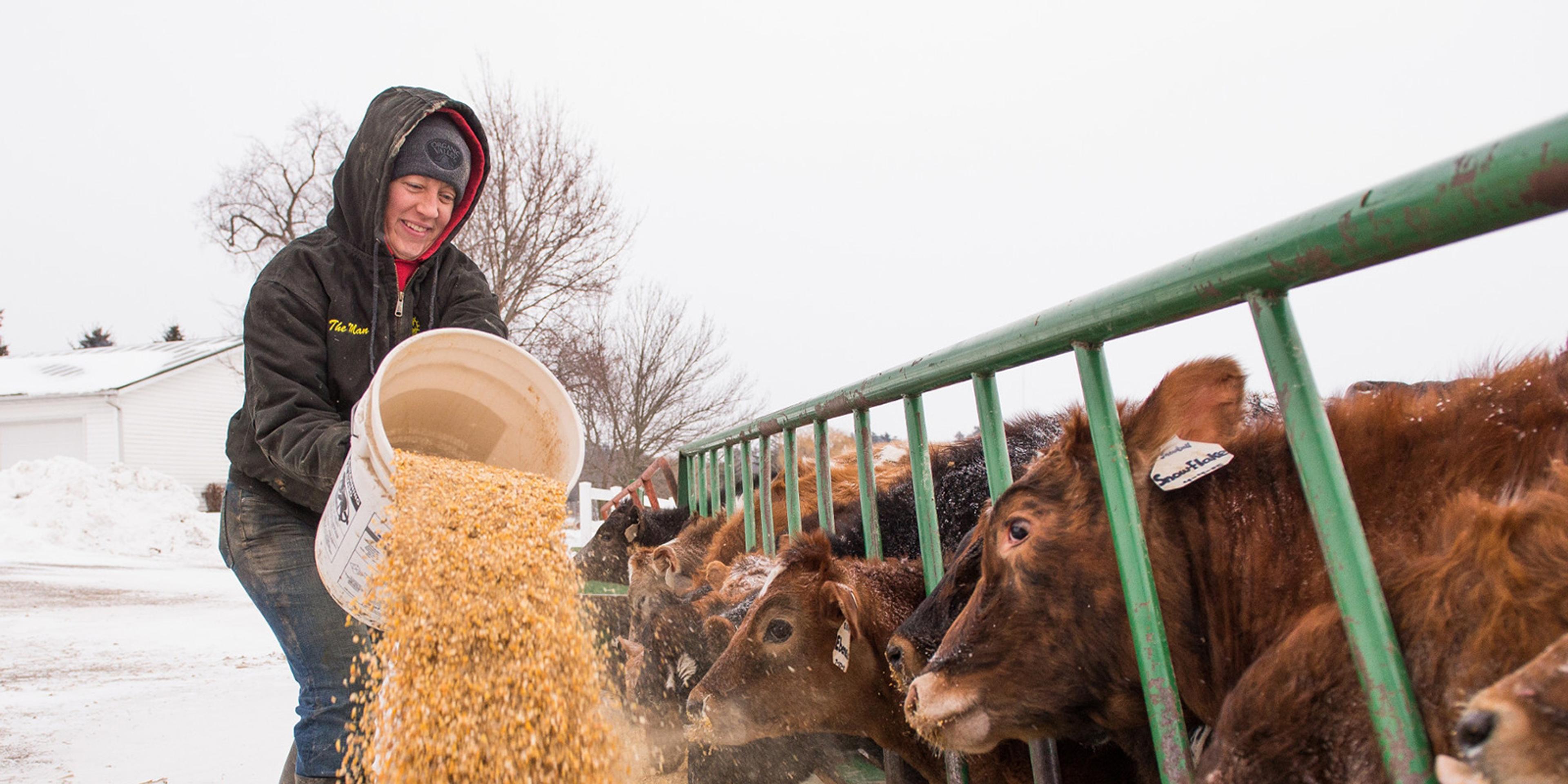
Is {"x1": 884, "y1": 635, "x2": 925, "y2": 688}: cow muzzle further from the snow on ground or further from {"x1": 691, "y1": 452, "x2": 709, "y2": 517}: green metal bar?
{"x1": 691, "y1": 452, "x2": 709, "y2": 517}: green metal bar

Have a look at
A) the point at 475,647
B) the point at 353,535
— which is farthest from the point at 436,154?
the point at 475,647

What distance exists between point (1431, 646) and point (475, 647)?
195cm

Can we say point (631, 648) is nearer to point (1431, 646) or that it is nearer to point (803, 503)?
point (803, 503)

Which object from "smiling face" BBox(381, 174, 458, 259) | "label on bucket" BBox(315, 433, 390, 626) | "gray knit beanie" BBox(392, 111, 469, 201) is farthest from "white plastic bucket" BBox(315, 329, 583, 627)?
"gray knit beanie" BBox(392, 111, 469, 201)

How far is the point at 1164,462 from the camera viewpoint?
5.64 ft

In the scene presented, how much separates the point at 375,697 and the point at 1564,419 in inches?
103

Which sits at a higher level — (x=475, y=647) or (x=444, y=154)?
(x=444, y=154)

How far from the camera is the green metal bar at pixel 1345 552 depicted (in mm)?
1149

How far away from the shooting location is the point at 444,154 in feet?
10.2

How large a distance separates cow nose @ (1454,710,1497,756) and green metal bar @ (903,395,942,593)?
1.67m

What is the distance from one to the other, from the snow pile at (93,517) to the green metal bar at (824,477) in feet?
51.2

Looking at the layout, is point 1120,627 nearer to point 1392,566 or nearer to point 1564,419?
point 1392,566

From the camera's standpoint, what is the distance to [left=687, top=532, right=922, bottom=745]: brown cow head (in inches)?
111

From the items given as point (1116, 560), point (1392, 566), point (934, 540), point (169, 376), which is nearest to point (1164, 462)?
point (1116, 560)
